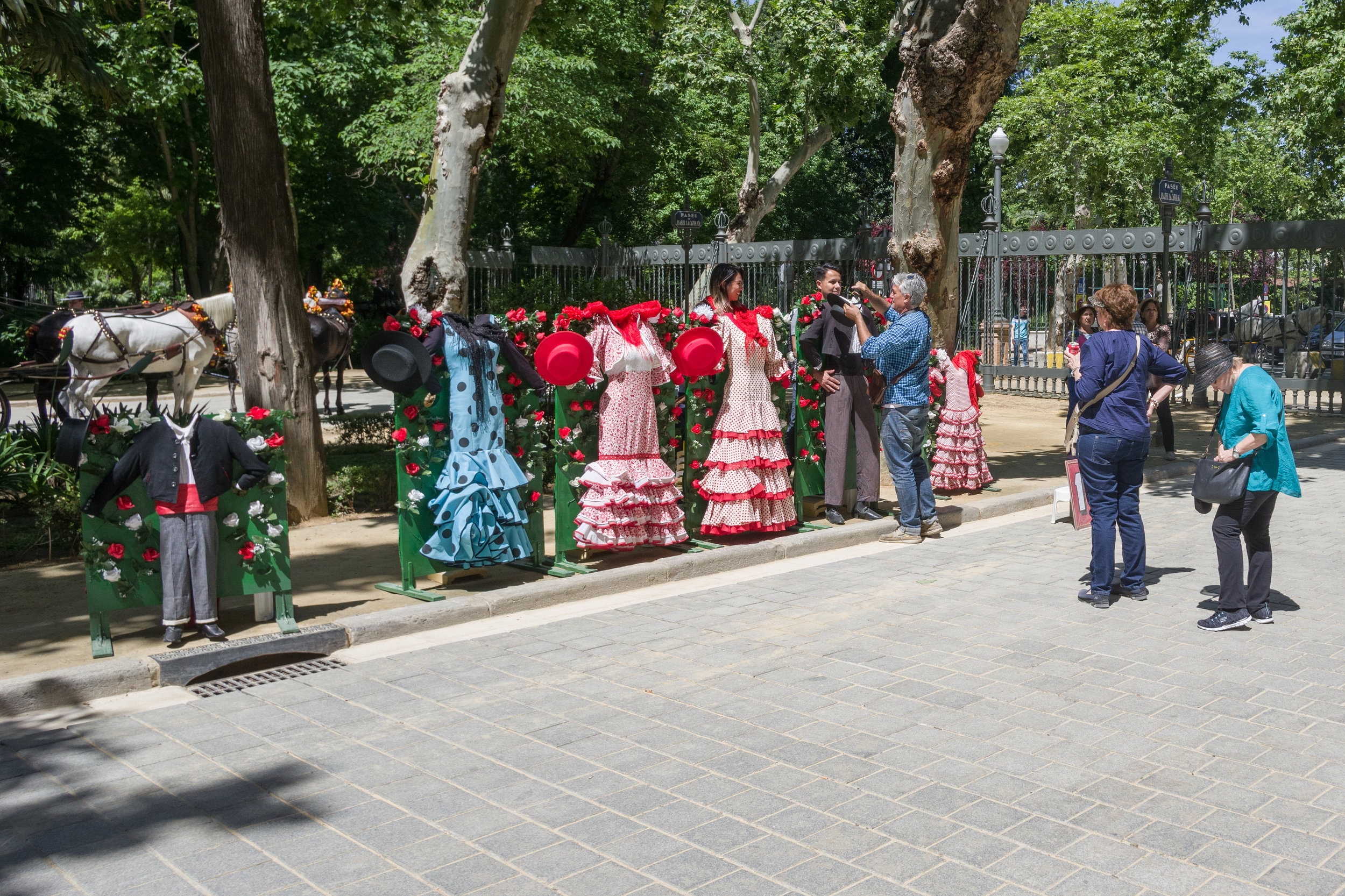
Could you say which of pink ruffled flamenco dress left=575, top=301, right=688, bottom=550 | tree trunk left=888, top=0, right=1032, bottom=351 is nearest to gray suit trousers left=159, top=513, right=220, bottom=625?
pink ruffled flamenco dress left=575, top=301, right=688, bottom=550

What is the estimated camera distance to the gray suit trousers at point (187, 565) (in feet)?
21.5

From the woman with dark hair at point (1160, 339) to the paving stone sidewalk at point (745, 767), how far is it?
20.7 ft

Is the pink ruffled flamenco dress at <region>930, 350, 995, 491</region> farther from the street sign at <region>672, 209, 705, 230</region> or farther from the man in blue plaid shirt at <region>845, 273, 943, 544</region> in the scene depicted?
the street sign at <region>672, 209, 705, 230</region>

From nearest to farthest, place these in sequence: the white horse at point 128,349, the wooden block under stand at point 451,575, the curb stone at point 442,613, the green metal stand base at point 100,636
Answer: the curb stone at point 442,613 < the green metal stand base at point 100,636 < the wooden block under stand at point 451,575 < the white horse at point 128,349

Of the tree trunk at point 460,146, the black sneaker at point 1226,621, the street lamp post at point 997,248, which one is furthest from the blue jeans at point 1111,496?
the street lamp post at point 997,248

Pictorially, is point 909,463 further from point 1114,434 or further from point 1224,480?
point 1224,480

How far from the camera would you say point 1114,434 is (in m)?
7.50

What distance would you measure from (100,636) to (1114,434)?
20.0 ft

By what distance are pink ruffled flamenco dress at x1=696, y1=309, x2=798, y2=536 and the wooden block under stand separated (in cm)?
200

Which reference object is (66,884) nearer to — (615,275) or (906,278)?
(906,278)

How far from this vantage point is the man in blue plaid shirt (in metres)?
9.29

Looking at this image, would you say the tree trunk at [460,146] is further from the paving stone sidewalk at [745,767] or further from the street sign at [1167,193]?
the street sign at [1167,193]

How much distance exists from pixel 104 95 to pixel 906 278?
1173 centimetres

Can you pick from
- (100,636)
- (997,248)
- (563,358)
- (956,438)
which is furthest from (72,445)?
(997,248)
